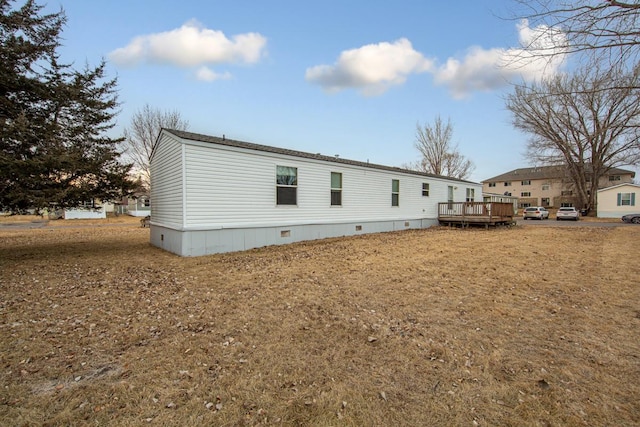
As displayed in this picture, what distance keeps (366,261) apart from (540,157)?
35474mm

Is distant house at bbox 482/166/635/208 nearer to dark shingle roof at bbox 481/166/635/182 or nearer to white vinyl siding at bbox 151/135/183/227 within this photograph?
dark shingle roof at bbox 481/166/635/182

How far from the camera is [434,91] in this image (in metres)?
15.2

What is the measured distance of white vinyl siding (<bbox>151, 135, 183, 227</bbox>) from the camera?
344 inches

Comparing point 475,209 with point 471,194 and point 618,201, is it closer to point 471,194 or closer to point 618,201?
point 471,194

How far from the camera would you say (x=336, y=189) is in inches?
495

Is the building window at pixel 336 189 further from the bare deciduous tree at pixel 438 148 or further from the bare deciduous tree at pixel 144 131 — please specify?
the bare deciduous tree at pixel 438 148

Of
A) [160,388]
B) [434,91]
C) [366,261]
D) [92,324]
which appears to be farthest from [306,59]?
[160,388]

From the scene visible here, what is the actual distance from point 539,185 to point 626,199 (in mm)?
22996

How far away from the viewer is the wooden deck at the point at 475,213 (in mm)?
16578

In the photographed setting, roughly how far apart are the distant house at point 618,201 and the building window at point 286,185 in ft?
111

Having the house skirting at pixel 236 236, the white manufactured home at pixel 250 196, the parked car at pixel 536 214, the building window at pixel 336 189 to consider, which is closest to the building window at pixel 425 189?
the white manufactured home at pixel 250 196

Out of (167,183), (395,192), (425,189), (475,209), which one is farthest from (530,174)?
(167,183)

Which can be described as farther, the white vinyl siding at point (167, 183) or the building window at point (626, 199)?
the building window at point (626, 199)

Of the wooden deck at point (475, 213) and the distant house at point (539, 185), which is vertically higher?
the distant house at point (539, 185)
